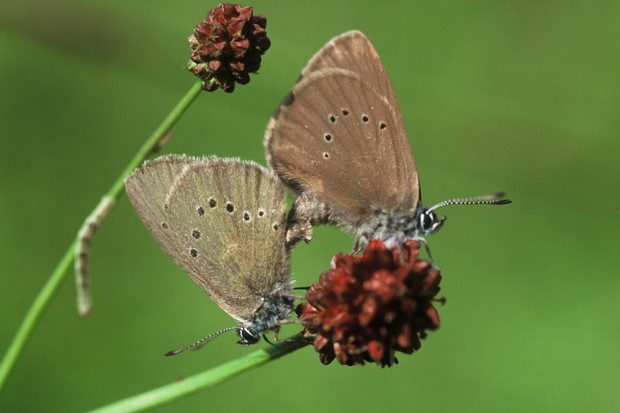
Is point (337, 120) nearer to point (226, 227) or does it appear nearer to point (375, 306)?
point (226, 227)

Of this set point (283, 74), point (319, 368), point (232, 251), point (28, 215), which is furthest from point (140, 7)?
point (232, 251)

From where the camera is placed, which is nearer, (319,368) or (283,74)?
(319,368)

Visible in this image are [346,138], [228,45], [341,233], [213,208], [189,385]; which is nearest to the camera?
[189,385]

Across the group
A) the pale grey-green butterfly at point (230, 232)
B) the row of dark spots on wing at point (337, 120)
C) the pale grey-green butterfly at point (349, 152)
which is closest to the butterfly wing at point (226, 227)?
the pale grey-green butterfly at point (230, 232)

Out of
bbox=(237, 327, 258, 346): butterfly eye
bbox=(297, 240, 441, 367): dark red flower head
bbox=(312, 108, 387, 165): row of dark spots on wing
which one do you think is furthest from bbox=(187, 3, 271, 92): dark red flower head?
bbox=(237, 327, 258, 346): butterfly eye

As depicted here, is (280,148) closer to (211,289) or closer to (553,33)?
(211,289)

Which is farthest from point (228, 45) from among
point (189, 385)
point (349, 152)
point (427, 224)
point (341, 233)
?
point (341, 233)

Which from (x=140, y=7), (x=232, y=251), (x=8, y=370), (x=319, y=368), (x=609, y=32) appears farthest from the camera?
(x=609, y=32)
